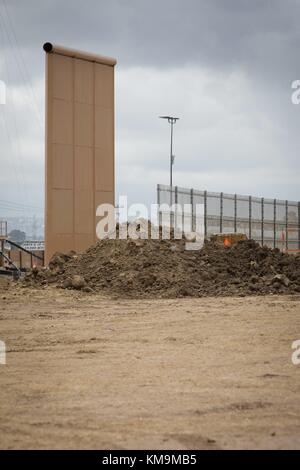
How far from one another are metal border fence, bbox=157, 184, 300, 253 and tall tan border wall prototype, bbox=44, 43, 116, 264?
5919 mm

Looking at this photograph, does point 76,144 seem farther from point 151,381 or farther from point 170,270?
point 151,381

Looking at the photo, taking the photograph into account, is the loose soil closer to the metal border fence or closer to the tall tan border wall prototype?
the tall tan border wall prototype

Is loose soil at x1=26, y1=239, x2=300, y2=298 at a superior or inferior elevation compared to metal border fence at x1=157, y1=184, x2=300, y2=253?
inferior

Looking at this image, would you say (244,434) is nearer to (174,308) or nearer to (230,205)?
(174,308)

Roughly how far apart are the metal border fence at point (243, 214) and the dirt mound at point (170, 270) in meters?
8.37

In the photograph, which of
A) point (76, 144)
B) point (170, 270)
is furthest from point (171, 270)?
point (76, 144)

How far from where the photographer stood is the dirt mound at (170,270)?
786 inches

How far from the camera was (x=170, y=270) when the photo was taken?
69.1ft

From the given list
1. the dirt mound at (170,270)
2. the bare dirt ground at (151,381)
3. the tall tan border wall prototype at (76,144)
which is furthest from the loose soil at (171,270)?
the bare dirt ground at (151,381)

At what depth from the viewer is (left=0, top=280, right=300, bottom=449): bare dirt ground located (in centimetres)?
536

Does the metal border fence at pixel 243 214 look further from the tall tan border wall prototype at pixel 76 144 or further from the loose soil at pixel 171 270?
the loose soil at pixel 171 270

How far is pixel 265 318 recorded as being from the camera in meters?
13.5

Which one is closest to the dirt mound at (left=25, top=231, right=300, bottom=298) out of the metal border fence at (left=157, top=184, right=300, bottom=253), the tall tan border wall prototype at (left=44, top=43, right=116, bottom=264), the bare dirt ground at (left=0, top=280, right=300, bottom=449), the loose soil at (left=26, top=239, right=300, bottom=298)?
the loose soil at (left=26, top=239, right=300, bottom=298)

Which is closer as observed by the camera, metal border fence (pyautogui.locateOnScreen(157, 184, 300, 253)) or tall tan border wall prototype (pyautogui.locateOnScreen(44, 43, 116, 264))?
tall tan border wall prototype (pyautogui.locateOnScreen(44, 43, 116, 264))
